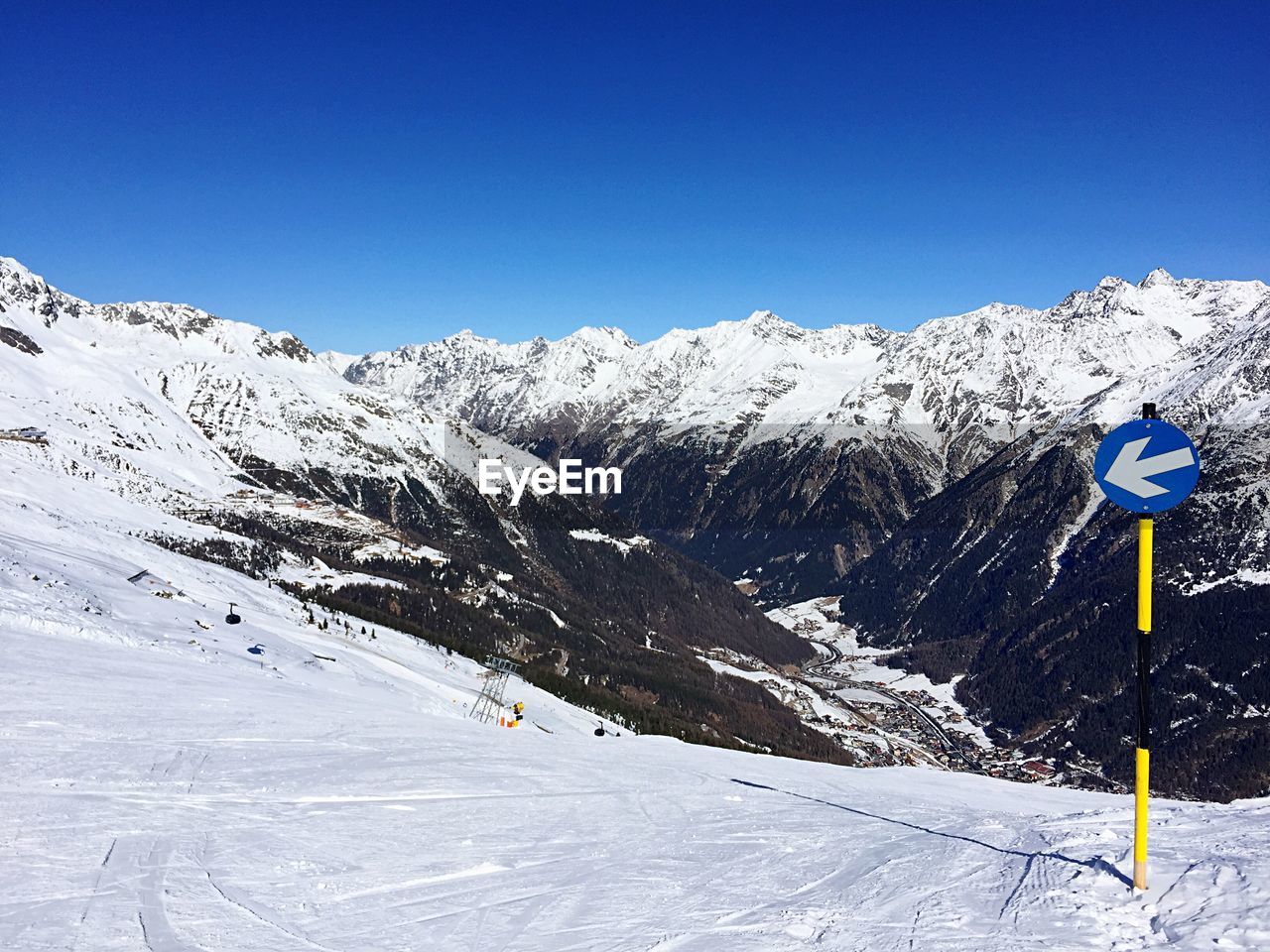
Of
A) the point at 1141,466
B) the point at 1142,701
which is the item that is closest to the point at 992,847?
the point at 1142,701

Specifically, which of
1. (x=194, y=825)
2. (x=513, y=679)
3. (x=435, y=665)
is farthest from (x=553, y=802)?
(x=513, y=679)

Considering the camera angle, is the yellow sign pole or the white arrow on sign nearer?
the yellow sign pole

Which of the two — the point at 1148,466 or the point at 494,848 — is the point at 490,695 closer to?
the point at 494,848

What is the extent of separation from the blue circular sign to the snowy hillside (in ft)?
13.6

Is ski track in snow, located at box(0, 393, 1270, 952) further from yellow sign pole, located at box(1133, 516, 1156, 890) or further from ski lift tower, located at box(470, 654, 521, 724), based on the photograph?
ski lift tower, located at box(470, 654, 521, 724)

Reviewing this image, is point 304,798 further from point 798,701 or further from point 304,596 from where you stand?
point 798,701

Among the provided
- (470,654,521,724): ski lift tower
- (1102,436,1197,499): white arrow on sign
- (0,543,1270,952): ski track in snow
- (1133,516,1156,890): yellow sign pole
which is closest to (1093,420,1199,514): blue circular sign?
(1102,436,1197,499): white arrow on sign

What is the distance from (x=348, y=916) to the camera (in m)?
9.08

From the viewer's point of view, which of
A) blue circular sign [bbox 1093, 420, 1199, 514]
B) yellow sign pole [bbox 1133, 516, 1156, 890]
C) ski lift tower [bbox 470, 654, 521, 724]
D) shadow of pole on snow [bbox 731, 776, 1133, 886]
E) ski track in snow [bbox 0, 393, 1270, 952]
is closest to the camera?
ski track in snow [bbox 0, 393, 1270, 952]

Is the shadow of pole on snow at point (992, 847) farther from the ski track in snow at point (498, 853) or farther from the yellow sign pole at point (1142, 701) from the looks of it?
the yellow sign pole at point (1142, 701)

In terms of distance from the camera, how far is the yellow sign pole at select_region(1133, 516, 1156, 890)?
926 cm

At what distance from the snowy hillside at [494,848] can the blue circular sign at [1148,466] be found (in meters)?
4.15

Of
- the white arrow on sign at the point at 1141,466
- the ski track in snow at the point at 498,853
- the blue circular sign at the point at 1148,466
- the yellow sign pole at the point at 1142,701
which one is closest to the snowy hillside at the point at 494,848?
the ski track in snow at the point at 498,853

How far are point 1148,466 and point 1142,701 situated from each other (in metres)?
2.99
